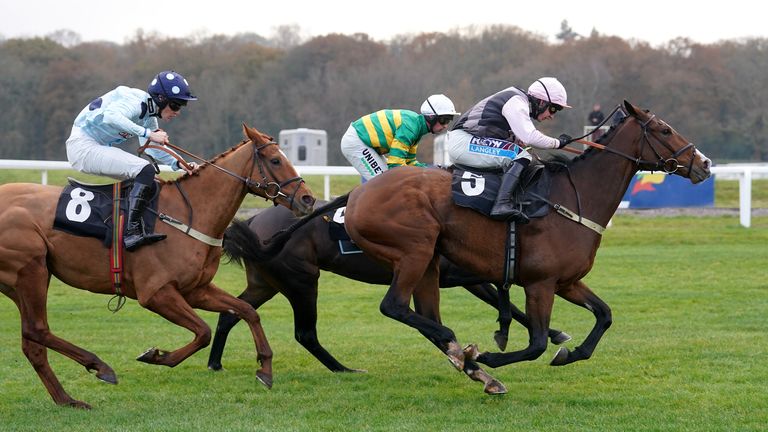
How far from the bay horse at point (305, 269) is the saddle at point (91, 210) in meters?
1.15

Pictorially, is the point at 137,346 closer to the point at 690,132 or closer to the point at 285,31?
the point at 690,132

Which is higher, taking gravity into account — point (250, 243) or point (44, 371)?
point (250, 243)

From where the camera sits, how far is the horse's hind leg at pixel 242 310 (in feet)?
23.4

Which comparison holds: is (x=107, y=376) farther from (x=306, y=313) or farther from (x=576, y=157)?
(x=576, y=157)

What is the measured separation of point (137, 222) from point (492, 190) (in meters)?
2.37

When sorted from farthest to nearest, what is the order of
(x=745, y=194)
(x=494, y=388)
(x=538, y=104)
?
(x=745, y=194) < (x=538, y=104) < (x=494, y=388)

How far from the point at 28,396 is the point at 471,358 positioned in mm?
2997

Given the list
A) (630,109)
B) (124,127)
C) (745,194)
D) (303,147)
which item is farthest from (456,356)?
(303,147)

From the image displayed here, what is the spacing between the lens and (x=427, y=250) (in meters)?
7.10

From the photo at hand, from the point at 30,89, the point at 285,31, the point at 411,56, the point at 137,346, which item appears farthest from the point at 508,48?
the point at 137,346

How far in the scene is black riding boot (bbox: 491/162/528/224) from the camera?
6.97 metres

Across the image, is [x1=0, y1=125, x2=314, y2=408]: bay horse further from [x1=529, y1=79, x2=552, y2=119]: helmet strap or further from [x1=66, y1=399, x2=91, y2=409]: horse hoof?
[x1=529, y1=79, x2=552, y2=119]: helmet strap

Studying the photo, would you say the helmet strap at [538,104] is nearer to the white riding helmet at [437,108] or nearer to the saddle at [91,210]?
the white riding helmet at [437,108]

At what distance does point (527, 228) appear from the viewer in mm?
7094
